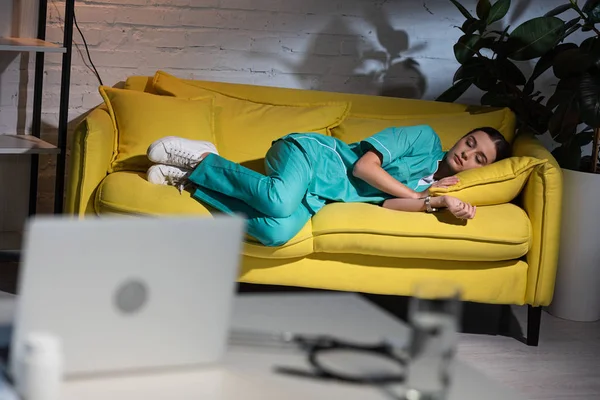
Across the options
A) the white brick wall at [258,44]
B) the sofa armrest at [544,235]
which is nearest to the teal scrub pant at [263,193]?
the sofa armrest at [544,235]

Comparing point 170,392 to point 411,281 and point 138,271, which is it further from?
point 411,281

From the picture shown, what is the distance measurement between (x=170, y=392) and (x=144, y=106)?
2347 mm

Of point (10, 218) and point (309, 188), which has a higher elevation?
point (309, 188)

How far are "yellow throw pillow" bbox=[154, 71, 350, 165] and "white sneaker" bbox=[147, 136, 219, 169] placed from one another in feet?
1.26

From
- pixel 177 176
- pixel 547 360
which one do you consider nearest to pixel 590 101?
pixel 547 360

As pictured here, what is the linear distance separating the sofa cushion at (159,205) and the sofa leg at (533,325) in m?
A: 0.89

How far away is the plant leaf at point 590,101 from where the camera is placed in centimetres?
354

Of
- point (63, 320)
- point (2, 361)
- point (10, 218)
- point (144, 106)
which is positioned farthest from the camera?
point (10, 218)

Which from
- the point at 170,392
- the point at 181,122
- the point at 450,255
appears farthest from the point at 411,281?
the point at 170,392

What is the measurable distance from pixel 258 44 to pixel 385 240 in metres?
1.47

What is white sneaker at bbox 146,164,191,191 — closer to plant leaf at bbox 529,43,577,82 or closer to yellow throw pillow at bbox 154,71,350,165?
yellow throw pillow at bbox 154,71,350,165

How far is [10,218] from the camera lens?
4.16 meters

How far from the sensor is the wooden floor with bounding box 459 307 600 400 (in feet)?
9.75

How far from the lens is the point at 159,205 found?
10.4 feet
